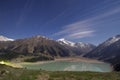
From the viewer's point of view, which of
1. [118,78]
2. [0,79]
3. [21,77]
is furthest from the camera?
[118,78]

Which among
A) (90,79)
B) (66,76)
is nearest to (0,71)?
(66,76)

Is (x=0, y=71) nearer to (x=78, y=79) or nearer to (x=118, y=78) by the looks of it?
(x=78, y=79)

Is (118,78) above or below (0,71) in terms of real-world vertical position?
below

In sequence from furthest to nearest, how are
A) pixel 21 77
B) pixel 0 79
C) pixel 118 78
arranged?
pixel 118 78 → pixel 21 77 → pixel 0 79

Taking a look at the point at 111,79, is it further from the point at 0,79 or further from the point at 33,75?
the point at 0,79

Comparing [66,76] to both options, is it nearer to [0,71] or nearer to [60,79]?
[60,79]

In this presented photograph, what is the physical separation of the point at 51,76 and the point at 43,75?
196 centimetres

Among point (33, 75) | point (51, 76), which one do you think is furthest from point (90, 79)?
point (33, 75)

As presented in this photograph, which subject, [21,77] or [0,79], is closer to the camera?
[0,79]

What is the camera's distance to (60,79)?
50.5m

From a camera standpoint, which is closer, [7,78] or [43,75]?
[7,78]

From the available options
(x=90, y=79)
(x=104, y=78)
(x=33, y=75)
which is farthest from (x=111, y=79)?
(x=33, y=75)

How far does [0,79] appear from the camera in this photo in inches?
1834

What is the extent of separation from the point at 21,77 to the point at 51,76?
7662 millimetres
